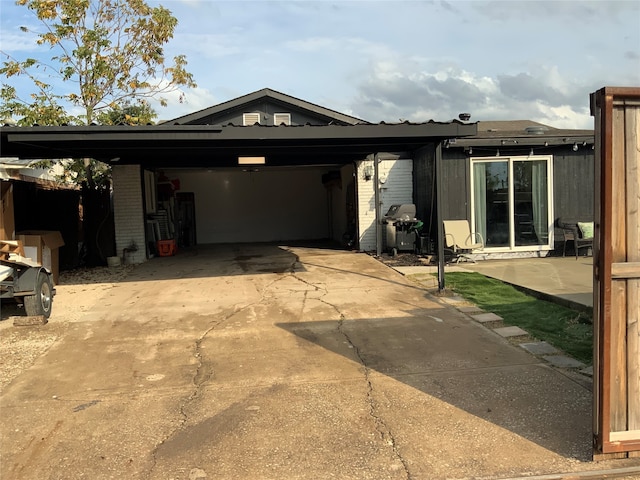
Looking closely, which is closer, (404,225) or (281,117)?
(404,225)

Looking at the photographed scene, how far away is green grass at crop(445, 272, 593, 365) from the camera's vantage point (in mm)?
5359

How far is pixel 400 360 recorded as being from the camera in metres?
5.02

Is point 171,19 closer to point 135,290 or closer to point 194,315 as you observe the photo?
point 135,290

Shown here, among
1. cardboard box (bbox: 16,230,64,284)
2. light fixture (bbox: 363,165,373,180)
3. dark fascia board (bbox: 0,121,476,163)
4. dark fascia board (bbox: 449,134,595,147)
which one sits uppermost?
dark fascia board (bbox: 449,134,595,147)

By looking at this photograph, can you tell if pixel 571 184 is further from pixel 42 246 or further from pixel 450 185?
pixel 42 246

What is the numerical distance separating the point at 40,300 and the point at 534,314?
6.72 meters

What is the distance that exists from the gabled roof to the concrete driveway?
8534mm

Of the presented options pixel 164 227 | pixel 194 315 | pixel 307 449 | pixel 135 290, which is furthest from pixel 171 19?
pixel 307 449

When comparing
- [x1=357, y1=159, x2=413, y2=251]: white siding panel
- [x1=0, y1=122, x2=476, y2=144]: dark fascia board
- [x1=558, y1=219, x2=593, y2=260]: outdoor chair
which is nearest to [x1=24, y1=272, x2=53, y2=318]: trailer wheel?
[x1=0, y1=122, x2=476, y2=144]: dark fascia board

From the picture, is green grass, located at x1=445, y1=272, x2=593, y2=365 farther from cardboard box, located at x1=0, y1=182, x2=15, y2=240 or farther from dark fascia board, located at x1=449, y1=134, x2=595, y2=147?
cardboard box, located at x1=0, y1=182, x2=15, y2=240

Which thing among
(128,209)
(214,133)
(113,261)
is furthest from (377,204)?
(113,261)

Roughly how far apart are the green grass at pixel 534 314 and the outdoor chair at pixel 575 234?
13.4 ft

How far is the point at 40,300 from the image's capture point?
22.3 feet

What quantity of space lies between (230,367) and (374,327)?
2.06 metres
